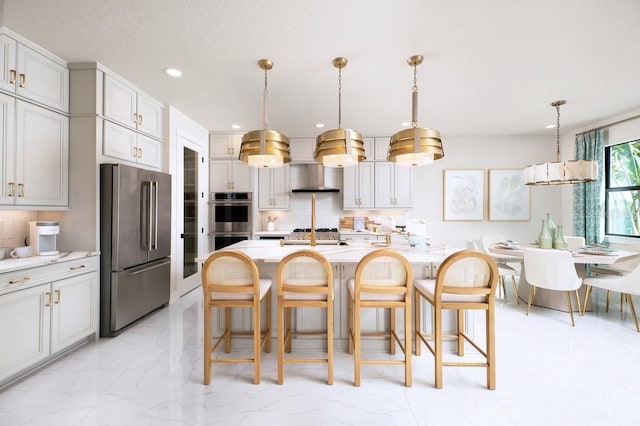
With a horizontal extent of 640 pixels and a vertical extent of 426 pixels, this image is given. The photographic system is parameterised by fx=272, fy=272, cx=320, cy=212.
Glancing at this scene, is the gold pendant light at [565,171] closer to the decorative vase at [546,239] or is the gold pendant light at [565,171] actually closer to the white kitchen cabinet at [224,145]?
the decorative vase at [546,239]

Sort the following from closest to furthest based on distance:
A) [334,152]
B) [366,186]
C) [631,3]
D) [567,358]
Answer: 1. [631,3]
2. [334,152]
3. [567,358]
4. [366,186]

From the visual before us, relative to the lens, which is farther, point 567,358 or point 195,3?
point 567,358

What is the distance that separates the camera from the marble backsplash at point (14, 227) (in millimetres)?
2355

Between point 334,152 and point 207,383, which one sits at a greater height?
point 334,152

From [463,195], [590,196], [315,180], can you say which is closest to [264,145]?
[315,180]

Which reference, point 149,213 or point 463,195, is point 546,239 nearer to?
point 463,195

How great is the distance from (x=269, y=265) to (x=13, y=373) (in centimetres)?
195

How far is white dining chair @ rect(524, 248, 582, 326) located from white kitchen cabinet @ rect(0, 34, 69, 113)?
5.25 meters

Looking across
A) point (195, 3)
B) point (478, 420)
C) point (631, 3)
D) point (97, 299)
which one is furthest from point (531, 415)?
point (97, 299)

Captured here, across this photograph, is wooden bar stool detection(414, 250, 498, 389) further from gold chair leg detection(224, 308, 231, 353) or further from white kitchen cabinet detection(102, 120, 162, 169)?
white kitchen cabinet detection(102, 120, 162, 169)

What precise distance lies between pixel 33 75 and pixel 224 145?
2.75 meters

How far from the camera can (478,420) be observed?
167 centimetres

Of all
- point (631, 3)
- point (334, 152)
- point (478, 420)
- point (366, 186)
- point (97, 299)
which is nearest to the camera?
point (478, 420)

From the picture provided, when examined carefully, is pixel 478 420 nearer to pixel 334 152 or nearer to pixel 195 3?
pixel 334 152
